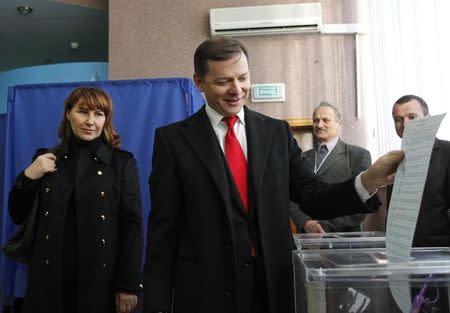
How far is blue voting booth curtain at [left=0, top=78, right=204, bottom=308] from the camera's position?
250 centimetres

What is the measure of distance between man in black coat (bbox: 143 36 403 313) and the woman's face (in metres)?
0.75

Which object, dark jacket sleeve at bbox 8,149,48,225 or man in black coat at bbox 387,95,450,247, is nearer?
dark jacket sleeve at bbox 8,149,48,225

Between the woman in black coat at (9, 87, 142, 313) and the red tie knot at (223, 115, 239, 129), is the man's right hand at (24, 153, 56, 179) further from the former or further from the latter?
the red tie knot at (223, 115, 239, 129)

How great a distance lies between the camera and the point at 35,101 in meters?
2.57

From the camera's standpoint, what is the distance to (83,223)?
174 cm

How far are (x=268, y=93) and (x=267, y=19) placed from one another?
642 millimetres

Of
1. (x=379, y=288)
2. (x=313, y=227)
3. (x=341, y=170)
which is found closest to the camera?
(x=379, y=288)

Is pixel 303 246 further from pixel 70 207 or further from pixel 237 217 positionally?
pixel 70 207

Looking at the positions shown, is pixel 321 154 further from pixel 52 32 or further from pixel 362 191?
pixel 52 32

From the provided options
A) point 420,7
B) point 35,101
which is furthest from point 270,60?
point 35,101

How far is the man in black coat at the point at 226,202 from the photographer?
111 centimetres

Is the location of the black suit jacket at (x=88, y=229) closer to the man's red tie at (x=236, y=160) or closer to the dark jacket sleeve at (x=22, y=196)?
the dark jacket sleeve at (x=22, y=196)

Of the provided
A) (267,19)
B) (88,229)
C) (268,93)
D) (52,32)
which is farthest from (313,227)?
(52,32)

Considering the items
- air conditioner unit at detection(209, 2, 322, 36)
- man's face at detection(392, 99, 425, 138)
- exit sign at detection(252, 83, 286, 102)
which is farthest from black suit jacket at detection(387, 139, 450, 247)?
air conditioner unit at detection(209, 2, 322, 36)
